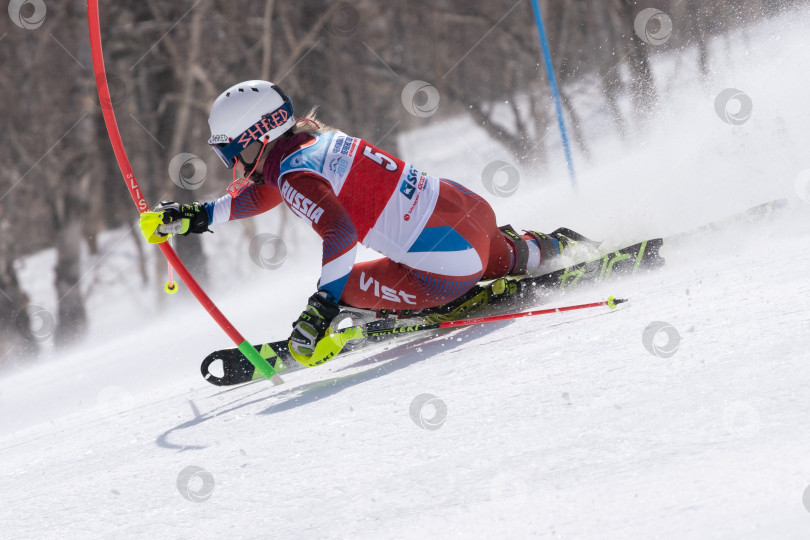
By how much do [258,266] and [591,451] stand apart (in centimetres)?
1073

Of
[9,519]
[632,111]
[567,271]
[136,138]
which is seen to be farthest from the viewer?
[136,138]

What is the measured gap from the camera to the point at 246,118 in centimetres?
385

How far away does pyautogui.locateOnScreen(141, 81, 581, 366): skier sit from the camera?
147 inches

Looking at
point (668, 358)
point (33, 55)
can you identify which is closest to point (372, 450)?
point (668, 358)

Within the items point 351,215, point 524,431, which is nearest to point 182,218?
point 351,215

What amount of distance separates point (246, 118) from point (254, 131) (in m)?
0.07

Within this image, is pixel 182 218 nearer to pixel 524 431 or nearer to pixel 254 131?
pixel 254 131

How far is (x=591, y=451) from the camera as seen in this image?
2.07m

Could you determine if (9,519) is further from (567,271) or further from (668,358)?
(567,271)

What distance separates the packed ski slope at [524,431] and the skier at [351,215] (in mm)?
310

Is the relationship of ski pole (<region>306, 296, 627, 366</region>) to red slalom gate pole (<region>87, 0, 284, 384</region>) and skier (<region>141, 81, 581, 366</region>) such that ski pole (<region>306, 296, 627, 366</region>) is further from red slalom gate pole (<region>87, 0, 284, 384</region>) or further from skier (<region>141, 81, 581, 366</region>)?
red slalom gate pole (<region>87, 0, 284, 384</region>)

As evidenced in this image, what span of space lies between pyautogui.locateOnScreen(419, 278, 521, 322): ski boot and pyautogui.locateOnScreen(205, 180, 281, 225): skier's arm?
1.09 metres

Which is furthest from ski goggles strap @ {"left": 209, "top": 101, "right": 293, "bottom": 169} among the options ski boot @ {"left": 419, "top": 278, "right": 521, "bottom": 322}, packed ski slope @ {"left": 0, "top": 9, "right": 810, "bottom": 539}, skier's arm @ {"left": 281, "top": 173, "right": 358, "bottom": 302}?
ski boot @ {"left": 419, "top": 278, "right": 521, "bottom": 322}

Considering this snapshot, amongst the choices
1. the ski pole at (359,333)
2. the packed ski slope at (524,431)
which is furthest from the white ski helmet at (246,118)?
the packed ski slope at (524,431)
